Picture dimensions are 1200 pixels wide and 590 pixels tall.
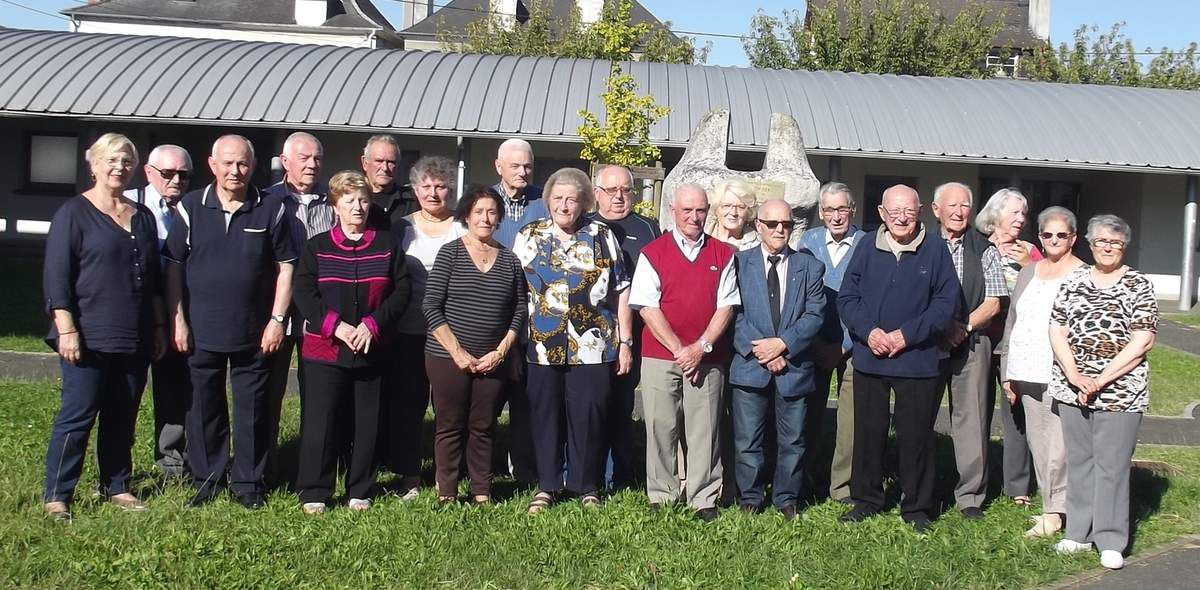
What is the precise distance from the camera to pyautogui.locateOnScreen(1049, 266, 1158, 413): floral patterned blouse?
5.12 metres

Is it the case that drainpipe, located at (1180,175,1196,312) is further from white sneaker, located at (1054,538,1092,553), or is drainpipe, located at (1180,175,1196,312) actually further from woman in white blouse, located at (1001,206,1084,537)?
white sneaker, located at (1054,538,1092,553)

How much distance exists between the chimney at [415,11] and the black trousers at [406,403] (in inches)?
1532

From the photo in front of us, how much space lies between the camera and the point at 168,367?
18.9ft

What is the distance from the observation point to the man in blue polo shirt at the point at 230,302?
538 cm

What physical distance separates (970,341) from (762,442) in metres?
1.37

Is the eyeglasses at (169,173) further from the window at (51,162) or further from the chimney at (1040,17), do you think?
the chimney at (1040,17)

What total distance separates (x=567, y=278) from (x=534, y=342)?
0.40 m

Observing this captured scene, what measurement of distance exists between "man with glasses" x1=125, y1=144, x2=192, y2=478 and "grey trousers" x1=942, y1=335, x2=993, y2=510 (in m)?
4.40

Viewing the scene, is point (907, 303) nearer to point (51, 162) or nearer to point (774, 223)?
point (774, 223)

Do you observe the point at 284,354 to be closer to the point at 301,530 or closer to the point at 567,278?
the point at 301,530

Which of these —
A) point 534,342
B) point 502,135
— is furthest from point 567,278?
point 502,135

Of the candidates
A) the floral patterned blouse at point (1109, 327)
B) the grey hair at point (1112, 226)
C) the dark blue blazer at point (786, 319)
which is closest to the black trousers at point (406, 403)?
the dark blue blazer at point (786, 319)

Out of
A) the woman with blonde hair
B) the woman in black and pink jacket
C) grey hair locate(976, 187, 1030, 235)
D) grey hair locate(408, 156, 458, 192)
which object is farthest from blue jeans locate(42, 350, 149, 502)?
grey hair locate(976, 187, 1030, 235)

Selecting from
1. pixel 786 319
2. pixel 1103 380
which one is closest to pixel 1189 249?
pixel 1103 380
